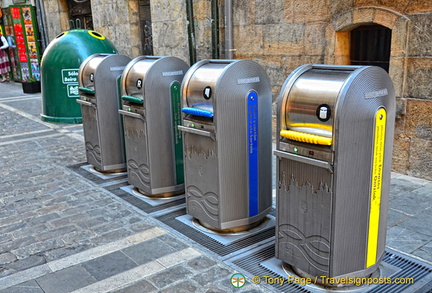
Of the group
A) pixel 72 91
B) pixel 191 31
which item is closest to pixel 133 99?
pixel 191 31

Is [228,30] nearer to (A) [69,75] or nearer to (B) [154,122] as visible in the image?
(B) [154,122]

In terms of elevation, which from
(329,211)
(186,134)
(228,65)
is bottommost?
(329,211)

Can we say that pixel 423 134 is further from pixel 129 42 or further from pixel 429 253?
pixel 129 42

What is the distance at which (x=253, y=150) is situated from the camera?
13.6ft

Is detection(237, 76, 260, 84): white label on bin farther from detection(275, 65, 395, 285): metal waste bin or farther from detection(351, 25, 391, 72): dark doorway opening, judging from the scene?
detection(351, 25, 391, 72): dark doorway opening

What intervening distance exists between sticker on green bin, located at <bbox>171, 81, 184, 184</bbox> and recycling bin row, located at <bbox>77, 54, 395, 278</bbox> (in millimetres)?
12

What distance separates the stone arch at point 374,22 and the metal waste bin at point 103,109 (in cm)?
300

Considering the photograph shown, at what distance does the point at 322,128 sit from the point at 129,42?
938 centimetres

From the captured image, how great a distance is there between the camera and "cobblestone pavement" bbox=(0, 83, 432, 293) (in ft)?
11.5

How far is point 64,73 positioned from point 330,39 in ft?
20.4

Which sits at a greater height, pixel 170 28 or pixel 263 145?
pixel 170 28

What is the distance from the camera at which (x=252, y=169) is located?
4.17m

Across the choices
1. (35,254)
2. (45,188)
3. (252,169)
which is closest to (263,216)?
(252,169)

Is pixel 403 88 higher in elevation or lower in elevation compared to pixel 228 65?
lower
